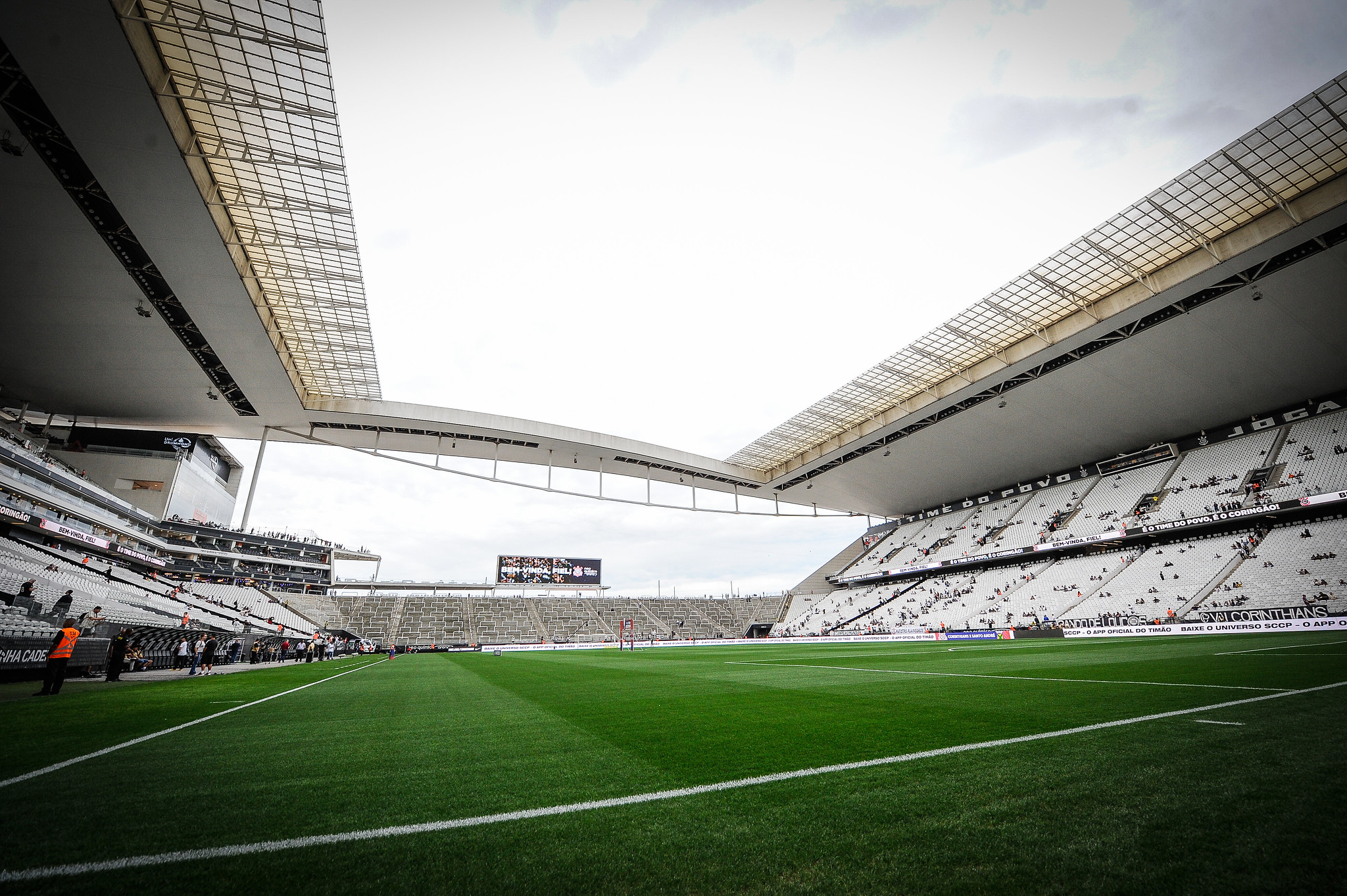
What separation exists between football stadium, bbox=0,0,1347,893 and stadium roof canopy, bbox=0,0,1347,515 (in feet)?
0.49

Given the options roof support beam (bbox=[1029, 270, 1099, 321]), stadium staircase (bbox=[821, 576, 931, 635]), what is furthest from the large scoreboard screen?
roof support beam (bbox=[1029, 270, 1099, 321])

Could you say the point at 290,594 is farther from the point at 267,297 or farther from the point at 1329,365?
the point at 1329,365

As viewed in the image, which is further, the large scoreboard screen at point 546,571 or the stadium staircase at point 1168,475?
the large scoreboard screen at point 546,571

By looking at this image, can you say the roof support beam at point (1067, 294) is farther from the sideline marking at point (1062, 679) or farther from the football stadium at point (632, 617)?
the sideline marking at point (1062, 679)

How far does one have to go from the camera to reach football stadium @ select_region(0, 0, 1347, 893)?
2.59 metres

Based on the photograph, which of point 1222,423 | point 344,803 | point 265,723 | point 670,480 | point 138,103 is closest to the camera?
point 344,803

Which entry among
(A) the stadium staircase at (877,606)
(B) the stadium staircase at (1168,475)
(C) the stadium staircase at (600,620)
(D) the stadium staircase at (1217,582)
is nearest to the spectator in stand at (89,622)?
(C) the stadium staircase at (600,620)

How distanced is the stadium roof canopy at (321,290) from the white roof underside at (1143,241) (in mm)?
100

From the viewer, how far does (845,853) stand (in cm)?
231

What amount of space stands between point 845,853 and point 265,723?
6959 mm

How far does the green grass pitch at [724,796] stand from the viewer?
2143 millimetres

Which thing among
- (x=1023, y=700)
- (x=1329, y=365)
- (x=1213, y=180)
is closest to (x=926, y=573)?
(x=1329, y=365)

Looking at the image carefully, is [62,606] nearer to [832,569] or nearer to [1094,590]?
[1094,590]

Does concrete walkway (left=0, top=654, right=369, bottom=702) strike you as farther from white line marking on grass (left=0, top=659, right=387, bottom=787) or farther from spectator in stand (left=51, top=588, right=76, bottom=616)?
white line marking on grass (left=0, top=659, right=387, bottom=787)
